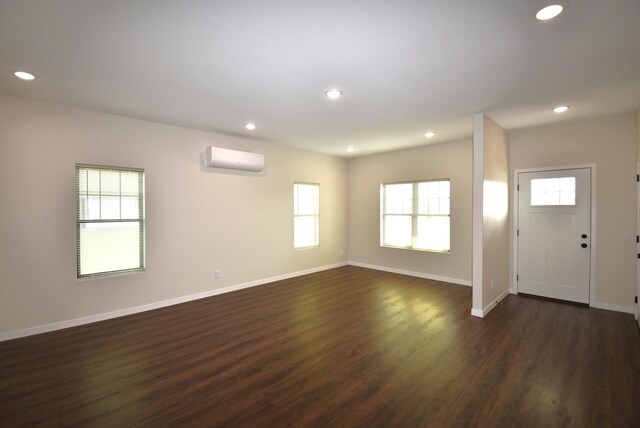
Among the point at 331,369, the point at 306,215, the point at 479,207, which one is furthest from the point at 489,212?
the point at 306,215

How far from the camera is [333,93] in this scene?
3068 millimetres

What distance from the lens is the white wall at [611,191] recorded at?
12.6 feet

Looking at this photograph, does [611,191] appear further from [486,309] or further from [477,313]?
[477,313]

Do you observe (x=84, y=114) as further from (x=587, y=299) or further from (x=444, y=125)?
(x=587, y=299)

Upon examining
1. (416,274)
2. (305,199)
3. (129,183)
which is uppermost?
(129,183)

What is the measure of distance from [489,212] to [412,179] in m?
2.26

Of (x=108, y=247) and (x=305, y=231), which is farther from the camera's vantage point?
(x=305, y=231)

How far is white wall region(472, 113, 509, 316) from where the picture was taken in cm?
374

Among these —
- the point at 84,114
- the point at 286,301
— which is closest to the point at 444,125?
the point at 286,301

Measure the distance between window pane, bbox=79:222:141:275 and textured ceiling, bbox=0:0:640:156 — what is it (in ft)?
5.06

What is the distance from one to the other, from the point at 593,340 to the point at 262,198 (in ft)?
16.5

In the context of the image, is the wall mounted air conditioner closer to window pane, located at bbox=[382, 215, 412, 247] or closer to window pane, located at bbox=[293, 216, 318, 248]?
window pane, located at bbox=[293, 216, 318, 248]

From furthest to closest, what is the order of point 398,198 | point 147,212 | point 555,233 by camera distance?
1. point 398,198
2. point 555,233
3. point 147,212

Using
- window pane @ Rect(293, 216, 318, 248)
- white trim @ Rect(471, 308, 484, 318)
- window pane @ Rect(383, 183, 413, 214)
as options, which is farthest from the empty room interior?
window pane @ Rect(383, 183, 413, 214)
